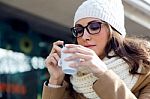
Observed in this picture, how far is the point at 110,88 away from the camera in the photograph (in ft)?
5.77

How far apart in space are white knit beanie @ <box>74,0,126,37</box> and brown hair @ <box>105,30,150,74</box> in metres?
0.06

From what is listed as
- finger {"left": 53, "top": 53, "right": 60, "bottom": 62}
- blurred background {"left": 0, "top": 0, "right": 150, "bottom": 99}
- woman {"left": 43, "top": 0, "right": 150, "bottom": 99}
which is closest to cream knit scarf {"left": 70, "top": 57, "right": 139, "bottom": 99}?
woman {"left": 43, "top": 0, "right": 150, "bottom": 99}

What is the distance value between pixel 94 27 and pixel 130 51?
200 mm

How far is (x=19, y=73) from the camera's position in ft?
17.6

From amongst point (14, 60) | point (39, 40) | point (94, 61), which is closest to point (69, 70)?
point (94, 61)

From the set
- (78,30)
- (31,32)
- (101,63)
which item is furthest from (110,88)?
(31,32)

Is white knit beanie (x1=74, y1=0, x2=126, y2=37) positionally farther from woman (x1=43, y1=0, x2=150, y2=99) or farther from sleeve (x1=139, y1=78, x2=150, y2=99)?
sleeve (x1=139, y1=78, x2=150, y2=99)

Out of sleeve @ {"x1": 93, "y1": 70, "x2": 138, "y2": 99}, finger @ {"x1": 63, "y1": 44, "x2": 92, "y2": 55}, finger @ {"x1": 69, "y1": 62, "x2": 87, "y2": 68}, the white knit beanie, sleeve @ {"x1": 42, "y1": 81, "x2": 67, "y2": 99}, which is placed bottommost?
sleeve @ {"x1": 42, "y1": 81, "x2": 67, "y2": 99}

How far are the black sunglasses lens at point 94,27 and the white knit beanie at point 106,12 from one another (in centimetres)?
7

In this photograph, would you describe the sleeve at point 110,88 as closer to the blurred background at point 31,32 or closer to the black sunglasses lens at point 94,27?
the black sunglasses lens at point 94,27

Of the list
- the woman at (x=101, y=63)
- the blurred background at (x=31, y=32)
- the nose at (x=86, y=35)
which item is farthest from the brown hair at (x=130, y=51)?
the blurred background at (x=31, y=32)

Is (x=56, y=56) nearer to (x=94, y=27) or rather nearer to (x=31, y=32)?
(x=94, y=27)

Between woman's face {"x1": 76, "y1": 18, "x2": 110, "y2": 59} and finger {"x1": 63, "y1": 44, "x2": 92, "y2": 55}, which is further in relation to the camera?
woman's face {"x1": 76, "y1": 18, "x2": 110, "y2": 59}

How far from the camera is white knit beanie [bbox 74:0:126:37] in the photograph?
6.57 feet
